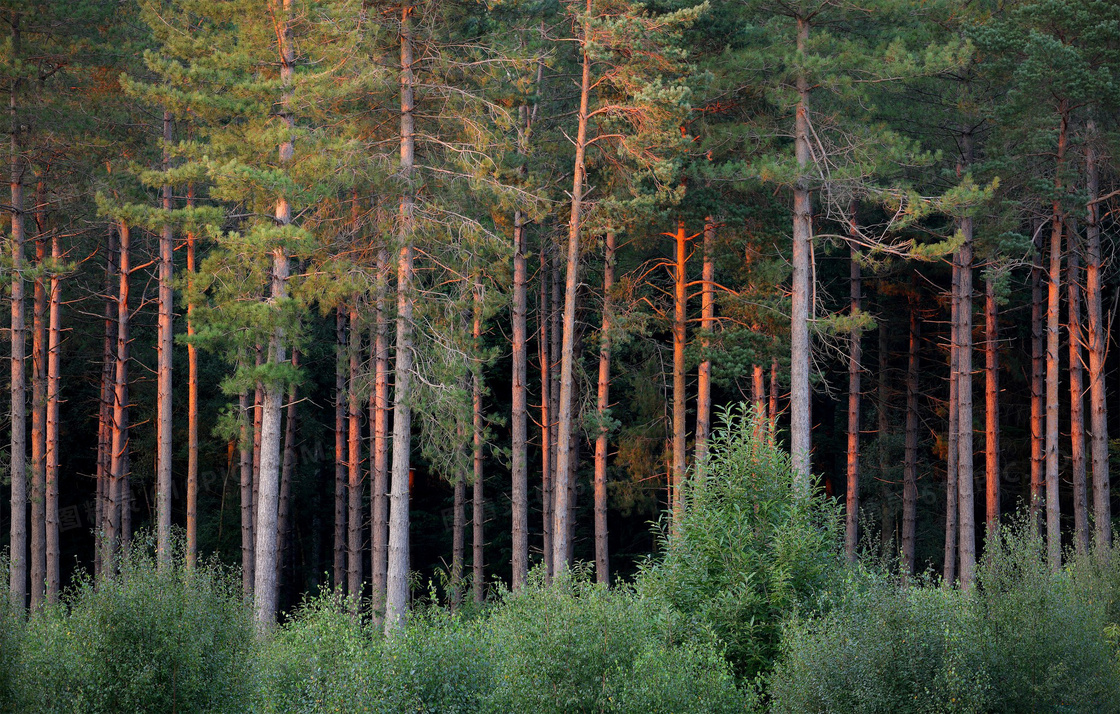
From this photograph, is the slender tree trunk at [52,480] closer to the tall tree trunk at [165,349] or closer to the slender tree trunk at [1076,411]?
the tall tree trunk at [165,349]

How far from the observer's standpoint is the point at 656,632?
1180cm

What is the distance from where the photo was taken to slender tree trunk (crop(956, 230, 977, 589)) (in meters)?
21.3

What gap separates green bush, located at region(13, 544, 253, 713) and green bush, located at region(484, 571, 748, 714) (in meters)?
2.65

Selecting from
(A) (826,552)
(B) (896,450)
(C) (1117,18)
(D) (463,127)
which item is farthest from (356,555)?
(C) (1117,18)

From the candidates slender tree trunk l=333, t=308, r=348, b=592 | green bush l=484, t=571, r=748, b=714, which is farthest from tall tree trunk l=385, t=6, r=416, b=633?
slender tree trunk l=333, t=308, r=348, b=592

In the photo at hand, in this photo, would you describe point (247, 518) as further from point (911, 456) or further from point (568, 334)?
point (911, 456)

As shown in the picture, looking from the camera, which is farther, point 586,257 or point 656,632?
point 586,257

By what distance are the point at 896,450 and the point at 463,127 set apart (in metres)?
19.6

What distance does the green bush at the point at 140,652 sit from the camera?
9.19m

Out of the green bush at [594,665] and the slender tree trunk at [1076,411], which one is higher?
the slender tree trunk at [1076,411]

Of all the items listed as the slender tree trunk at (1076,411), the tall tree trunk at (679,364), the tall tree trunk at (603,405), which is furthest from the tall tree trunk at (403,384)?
the slender tree trunk at (1076,411)

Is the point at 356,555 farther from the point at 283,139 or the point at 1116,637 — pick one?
the point at 1116,637

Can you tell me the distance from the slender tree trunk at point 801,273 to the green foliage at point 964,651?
27.1 feet

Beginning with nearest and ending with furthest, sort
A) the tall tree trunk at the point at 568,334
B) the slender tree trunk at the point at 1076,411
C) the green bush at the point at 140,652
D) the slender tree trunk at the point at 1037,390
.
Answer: the green bush at the point at 140,652 < the tall tree trunk at the point at 568,334 < the slender tree trunk at the point at 1076,411 < the slender tree trunk at the point at 1037,390
